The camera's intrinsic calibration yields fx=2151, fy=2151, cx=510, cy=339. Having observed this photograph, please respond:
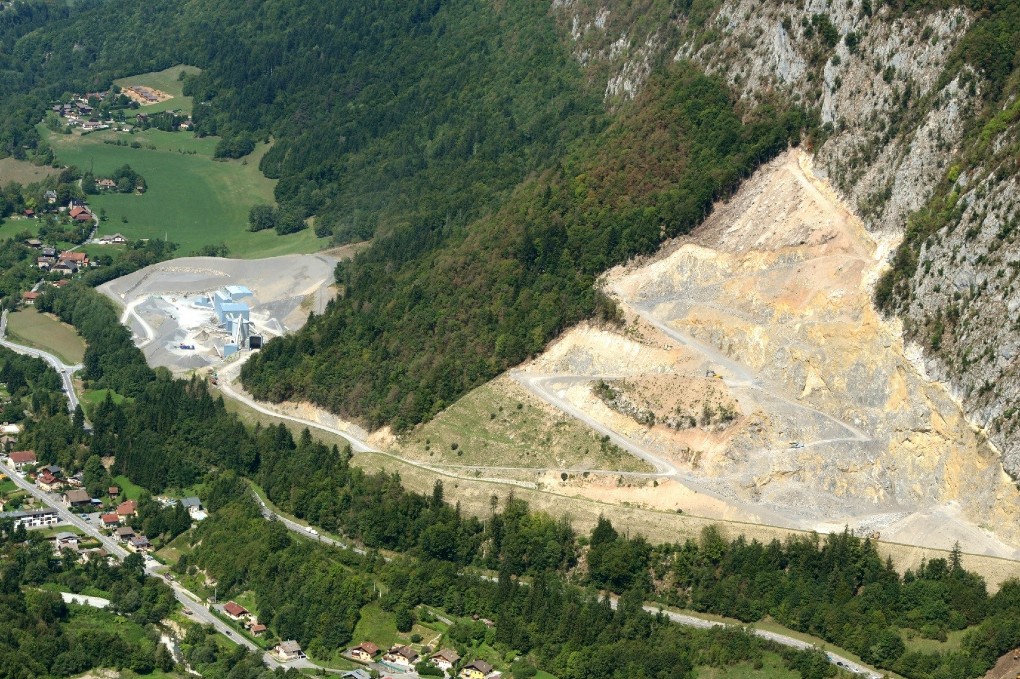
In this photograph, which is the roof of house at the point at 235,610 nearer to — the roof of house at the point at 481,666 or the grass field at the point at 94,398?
the roof of house at the point at 481,666

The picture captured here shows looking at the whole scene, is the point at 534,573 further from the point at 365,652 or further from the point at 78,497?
the point at 78,497

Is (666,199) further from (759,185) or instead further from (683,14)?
(683,14)

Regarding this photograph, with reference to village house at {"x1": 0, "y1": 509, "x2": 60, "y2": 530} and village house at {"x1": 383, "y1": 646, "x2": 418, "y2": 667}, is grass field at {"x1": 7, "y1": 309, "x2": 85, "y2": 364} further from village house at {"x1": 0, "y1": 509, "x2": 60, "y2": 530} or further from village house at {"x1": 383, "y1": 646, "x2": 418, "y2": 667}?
village house at {"x1": 383, "y1": 646, "x2": 418, "y2": 667}

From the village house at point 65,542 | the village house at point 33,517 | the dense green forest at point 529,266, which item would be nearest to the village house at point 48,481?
the village house at point 33,517

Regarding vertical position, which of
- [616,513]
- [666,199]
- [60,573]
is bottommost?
[60,573]

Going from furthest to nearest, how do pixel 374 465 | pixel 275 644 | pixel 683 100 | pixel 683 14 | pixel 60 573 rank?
pixel 683 14
pixel 683 100
pixel 374 465
pixel 60 573
pixel 275 644

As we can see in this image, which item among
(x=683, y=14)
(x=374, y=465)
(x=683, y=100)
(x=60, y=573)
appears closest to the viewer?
(x=60, y=573)

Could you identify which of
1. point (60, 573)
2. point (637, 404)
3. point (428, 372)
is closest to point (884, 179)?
point (637, 404)
